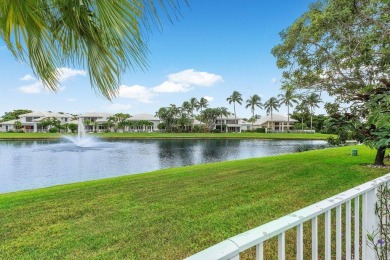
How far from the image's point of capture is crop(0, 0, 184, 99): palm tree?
1.23 m

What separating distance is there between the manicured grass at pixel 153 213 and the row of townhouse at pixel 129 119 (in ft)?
195

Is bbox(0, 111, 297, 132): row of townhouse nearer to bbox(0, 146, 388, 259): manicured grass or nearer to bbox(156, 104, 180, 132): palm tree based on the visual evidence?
bbox(156, 104, 180, 132): palm tree

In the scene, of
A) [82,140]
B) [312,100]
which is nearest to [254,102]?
[82,140]

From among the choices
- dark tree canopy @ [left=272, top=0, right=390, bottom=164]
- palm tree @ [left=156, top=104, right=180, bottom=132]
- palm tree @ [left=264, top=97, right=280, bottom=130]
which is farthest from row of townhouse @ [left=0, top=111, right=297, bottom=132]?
dark tree canopy @ [left=272, top=0, right=390, bottom=164]

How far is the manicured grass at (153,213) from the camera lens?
11.5 feet

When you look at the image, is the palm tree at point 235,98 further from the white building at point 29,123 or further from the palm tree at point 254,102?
the white building at point 29,123

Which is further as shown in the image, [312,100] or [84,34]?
[312,100]

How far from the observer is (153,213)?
479 cm

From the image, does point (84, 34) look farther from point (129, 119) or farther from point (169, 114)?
point (129, 119)

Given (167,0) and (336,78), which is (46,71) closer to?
(167,0)

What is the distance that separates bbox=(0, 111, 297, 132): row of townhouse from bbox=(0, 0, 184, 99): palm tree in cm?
6454

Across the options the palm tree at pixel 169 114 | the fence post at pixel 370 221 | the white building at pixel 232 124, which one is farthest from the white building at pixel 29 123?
the fence post at pixel 370 221

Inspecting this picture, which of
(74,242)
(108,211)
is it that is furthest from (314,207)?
(108,211)

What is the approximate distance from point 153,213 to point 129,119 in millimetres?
65592
